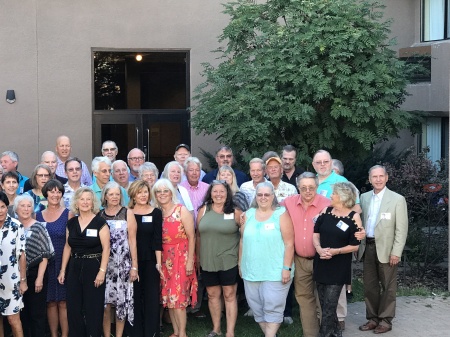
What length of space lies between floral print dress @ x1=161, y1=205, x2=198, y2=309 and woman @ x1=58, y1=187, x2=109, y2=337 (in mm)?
756

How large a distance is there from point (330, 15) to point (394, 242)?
4235 millimetres

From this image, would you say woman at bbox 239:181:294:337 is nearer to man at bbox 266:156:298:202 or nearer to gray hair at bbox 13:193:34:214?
man at bbox 266:156:298:202

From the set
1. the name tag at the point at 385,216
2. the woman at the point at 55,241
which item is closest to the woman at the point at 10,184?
the woman at the point at 55,241

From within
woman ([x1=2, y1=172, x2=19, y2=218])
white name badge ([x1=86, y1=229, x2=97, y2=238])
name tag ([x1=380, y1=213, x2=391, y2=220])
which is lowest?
white name badge ([x1=86, y1=229, x2=97, y2=238])

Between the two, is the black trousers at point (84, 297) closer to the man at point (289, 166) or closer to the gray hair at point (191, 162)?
the gray hair at point (191, 162)

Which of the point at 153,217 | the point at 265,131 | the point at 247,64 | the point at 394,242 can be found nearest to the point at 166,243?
the point at 153,217

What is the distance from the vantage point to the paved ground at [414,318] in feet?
27.3

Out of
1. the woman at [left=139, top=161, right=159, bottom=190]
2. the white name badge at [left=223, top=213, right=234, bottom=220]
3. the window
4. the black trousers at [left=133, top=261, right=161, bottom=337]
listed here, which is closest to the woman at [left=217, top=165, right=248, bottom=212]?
the white name badge at [left=223, top=213, right=234, bottom=220]

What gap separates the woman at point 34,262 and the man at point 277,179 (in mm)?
2736

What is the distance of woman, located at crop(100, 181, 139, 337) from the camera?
25.0ft

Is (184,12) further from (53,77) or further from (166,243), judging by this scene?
(166,243)

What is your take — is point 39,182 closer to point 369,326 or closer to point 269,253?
point 269,253

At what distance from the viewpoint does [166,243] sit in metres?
7.92

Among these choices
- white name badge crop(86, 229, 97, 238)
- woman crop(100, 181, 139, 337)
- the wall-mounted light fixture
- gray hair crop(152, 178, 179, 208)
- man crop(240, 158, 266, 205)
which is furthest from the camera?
the wall-mounted light fixture
